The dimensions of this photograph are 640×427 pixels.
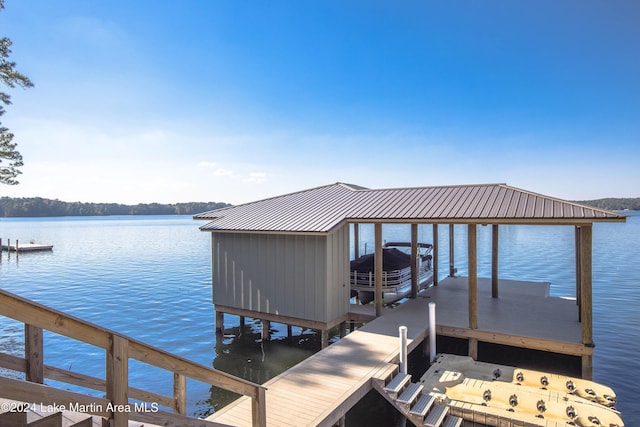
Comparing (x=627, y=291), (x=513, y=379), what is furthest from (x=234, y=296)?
(x=627, y=291)

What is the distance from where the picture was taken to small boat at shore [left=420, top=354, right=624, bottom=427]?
6.84 meters

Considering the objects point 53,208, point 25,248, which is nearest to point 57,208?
point 53,208

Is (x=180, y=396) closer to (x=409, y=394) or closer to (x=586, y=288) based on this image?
(x=409, y=394)

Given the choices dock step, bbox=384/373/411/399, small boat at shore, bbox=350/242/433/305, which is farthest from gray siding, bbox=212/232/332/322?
dock step, bbox=384/373/411/399

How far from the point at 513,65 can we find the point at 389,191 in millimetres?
18198

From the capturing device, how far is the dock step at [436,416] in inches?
273

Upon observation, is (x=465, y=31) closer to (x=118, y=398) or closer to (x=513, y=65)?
(x=513, y=65)

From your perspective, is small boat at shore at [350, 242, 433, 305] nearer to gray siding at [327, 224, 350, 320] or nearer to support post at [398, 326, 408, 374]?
gray siding at [327, 224, 350, 320]

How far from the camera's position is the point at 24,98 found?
53.1 ft

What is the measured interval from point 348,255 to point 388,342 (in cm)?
318

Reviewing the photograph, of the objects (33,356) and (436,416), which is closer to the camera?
Result: (33,356)

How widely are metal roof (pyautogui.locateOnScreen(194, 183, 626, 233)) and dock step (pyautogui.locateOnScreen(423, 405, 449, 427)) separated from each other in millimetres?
4420

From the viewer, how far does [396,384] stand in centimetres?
754

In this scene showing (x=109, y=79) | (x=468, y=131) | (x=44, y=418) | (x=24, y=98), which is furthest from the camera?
(x=468, y=131)
